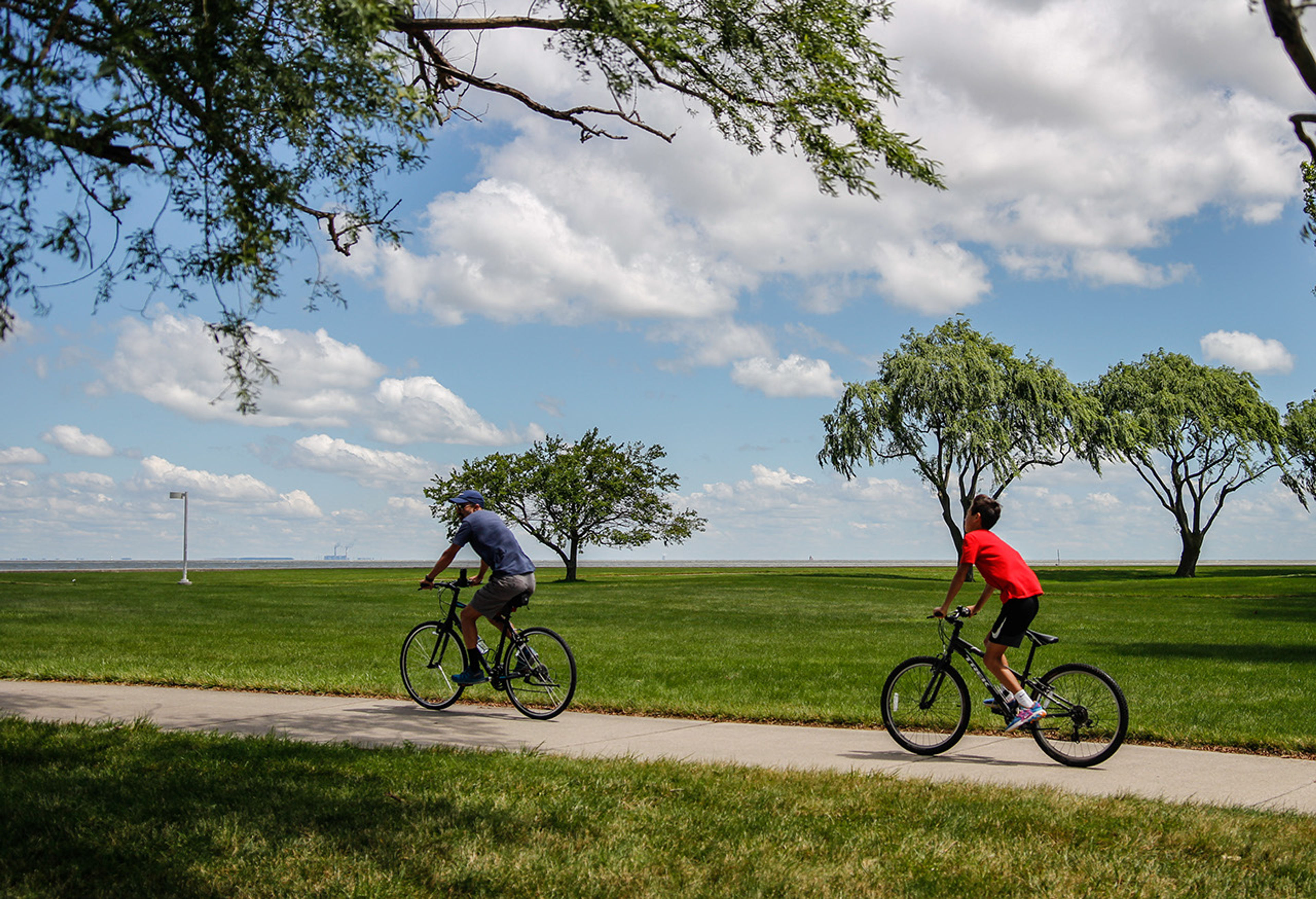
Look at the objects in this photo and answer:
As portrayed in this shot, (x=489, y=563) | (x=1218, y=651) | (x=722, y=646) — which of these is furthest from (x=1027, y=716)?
(x=1218, y=651)

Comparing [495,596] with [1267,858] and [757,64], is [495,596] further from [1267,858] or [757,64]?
[1267,858]

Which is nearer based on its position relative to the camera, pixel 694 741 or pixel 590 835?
pixel 590 835

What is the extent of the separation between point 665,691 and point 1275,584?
152 ft

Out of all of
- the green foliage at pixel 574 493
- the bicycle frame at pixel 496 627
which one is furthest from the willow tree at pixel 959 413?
the bicycle frame at pixel 496 627

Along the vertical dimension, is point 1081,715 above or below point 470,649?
below

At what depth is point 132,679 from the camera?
13562 millimetres

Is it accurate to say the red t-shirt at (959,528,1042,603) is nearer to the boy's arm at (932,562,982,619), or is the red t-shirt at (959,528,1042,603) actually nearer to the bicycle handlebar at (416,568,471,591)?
the boy's arm at (932,562,982,619)

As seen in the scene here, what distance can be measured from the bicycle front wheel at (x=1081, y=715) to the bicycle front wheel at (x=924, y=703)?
62cm

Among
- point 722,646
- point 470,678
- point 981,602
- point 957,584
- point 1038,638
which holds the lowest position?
point 722,646

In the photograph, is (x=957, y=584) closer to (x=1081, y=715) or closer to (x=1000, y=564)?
(x=1000, y=564)

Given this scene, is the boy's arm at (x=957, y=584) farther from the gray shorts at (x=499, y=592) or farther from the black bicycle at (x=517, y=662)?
the gray shorts at (x=499, y=592)

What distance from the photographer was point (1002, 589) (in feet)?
27.6

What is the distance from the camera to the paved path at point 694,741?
7.96 m

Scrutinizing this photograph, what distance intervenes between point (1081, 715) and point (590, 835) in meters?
4.24
